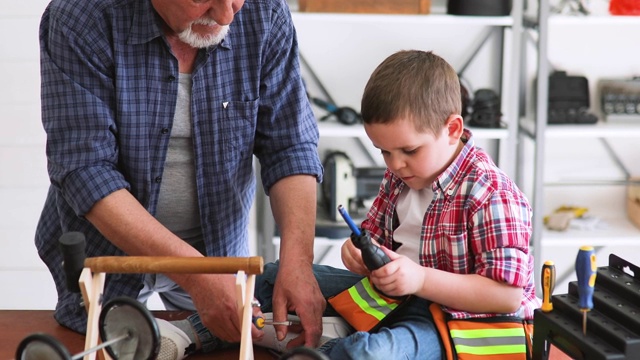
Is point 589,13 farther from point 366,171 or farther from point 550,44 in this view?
point 366,171

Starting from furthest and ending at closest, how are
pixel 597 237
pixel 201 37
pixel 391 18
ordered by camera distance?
pixel 597 237 → pixel 391 18 → pixel 201 37

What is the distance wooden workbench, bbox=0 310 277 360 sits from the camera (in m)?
1.49

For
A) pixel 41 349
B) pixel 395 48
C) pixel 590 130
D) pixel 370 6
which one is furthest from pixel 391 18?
pixel 41 349

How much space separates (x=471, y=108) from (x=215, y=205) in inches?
64.2

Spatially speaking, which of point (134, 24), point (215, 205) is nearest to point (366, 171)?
point (215, 205)

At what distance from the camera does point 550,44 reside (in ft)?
11.0

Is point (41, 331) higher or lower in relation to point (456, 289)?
lower

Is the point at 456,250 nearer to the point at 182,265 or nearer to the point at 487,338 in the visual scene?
the point at 487,338

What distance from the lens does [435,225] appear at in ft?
→ 4.72

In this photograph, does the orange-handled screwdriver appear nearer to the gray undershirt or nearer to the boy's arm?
the boy's arm

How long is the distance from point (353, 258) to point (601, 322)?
43 centimetres

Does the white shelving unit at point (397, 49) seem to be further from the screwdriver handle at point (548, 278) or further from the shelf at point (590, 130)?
the screwdriver handle at point (548, 278)

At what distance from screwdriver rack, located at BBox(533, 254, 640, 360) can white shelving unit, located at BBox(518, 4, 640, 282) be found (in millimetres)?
1807

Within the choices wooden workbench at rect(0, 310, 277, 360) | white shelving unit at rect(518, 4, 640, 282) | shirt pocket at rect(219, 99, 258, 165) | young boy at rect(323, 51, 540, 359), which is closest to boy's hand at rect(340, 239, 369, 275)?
young boy at rect(323, 51, 540, 359)
